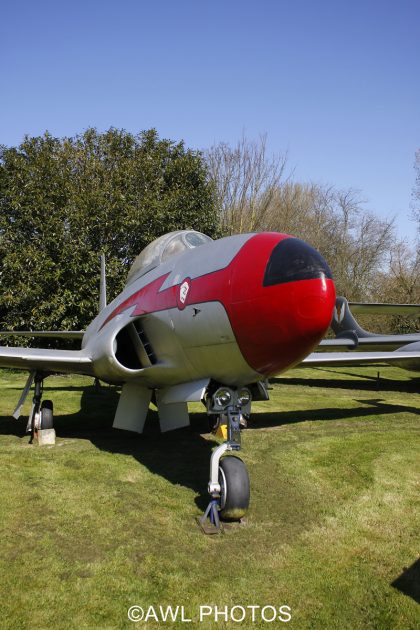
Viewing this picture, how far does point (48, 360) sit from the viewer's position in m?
7.47

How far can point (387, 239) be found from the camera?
3922 centimetres

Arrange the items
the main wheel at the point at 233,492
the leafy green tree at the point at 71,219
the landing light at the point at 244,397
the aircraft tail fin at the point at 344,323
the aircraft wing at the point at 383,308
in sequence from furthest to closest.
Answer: the leafy green tree at the point at 71,219, the aircraft tail fin at the point at 344,323, the aircraft wing at the point at 383,308, the landing light at the point at 244,397, the main wheel at the point at 233,492

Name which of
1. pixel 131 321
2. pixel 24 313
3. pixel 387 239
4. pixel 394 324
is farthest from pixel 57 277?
pixel 387 239

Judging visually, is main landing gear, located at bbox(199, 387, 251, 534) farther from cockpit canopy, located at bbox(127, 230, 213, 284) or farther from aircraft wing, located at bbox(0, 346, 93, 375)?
aircraft wing, located at bbox(0, 346, 93, 375)

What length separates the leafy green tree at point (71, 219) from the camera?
707 inches

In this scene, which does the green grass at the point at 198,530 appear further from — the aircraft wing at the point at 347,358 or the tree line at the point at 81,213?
the tree line at the point at 81,213

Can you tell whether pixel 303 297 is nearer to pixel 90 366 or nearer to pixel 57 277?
pixel 90 366

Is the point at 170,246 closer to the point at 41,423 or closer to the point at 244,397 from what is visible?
the point at 244,397

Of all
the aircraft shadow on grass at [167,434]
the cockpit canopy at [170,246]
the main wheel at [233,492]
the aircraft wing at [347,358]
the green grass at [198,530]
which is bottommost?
the aircraft shadow on grass at [167,434]

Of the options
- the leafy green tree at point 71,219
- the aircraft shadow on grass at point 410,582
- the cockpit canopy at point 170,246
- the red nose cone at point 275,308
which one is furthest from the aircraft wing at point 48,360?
the leafy green tree at point 71,219

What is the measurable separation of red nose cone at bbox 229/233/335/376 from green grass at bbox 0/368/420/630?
1.76 meters

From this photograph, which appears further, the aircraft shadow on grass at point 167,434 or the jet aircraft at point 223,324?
the aircraft shadow on grass at point 167,434

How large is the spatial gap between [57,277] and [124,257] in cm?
324

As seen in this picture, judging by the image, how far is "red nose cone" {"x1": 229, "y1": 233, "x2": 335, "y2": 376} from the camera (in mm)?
3957
